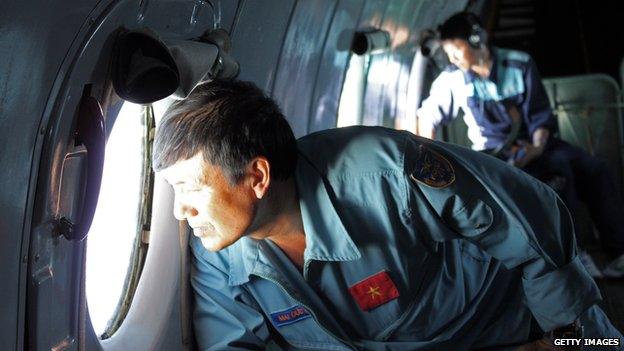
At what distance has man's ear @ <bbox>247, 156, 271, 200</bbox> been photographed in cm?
196

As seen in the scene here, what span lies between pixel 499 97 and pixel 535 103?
0.21 metres

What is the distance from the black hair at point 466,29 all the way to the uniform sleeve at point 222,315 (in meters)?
2.65

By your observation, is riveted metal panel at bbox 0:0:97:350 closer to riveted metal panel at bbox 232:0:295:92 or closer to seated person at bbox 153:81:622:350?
seated person at bbox 153:81:622:350

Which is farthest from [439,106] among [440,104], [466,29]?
[466,29]

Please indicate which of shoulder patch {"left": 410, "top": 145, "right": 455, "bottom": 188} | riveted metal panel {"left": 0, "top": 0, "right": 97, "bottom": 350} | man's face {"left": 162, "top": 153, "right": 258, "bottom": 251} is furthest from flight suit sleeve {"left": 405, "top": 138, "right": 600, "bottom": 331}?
riveted metal panel {"left": 0, "top": 0, "right": 97, "bottom": 350}

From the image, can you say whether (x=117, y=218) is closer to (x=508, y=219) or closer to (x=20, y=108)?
(x=20, y=108)

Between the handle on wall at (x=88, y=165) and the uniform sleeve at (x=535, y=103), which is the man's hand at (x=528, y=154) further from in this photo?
the handle on wall at (x=88, y=165)

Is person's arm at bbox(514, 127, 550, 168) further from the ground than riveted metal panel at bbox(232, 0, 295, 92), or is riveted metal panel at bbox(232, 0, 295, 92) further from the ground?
riveted metal panel at bbox(232, 0, 295, 92)

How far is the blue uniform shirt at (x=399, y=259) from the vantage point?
2.12 m

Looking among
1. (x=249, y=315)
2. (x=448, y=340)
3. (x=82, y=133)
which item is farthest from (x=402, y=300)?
(x=82, y=133)

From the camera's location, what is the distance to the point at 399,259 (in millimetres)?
2205

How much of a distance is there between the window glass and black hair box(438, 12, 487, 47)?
2.66 metres

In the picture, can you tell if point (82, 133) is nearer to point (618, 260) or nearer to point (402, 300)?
point (402, 300)

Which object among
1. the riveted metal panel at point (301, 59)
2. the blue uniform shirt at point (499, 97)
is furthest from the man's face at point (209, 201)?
the blue uniform shirt at point (499, 97)
